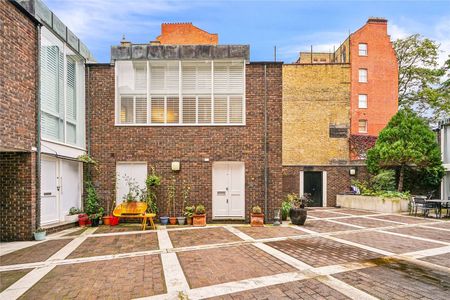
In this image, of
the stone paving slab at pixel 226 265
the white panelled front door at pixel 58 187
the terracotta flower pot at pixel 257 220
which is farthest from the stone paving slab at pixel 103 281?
the terracotta flower pot at pixel 257 220

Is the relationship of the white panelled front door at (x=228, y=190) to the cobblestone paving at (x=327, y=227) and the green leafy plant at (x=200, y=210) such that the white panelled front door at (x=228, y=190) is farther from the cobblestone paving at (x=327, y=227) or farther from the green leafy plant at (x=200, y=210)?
the cobblestone paving at (x=327, y=227)

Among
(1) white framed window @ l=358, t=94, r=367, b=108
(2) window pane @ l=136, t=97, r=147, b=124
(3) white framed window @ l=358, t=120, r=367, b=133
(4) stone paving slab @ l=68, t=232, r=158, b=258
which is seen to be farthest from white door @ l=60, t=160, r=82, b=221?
(1) white framed window @ l=358, t=94, r=367, b=108

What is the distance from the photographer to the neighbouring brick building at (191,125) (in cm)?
1147

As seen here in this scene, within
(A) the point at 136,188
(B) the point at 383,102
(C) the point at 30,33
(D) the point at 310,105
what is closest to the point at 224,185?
(A) the point at 136,188

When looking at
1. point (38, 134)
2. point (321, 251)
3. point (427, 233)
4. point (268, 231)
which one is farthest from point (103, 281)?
point (427, 233)

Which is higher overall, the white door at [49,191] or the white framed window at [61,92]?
Result: the white framed window at [61,92]

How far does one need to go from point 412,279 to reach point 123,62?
1097 centimetres

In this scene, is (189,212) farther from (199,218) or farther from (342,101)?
(342,101)

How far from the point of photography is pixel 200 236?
351 inches

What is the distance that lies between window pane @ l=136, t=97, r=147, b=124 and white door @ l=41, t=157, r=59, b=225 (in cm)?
319

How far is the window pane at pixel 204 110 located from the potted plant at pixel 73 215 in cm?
532

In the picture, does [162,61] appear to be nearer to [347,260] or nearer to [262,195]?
[262,195]

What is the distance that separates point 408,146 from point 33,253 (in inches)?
663

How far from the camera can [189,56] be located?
1161 cm
